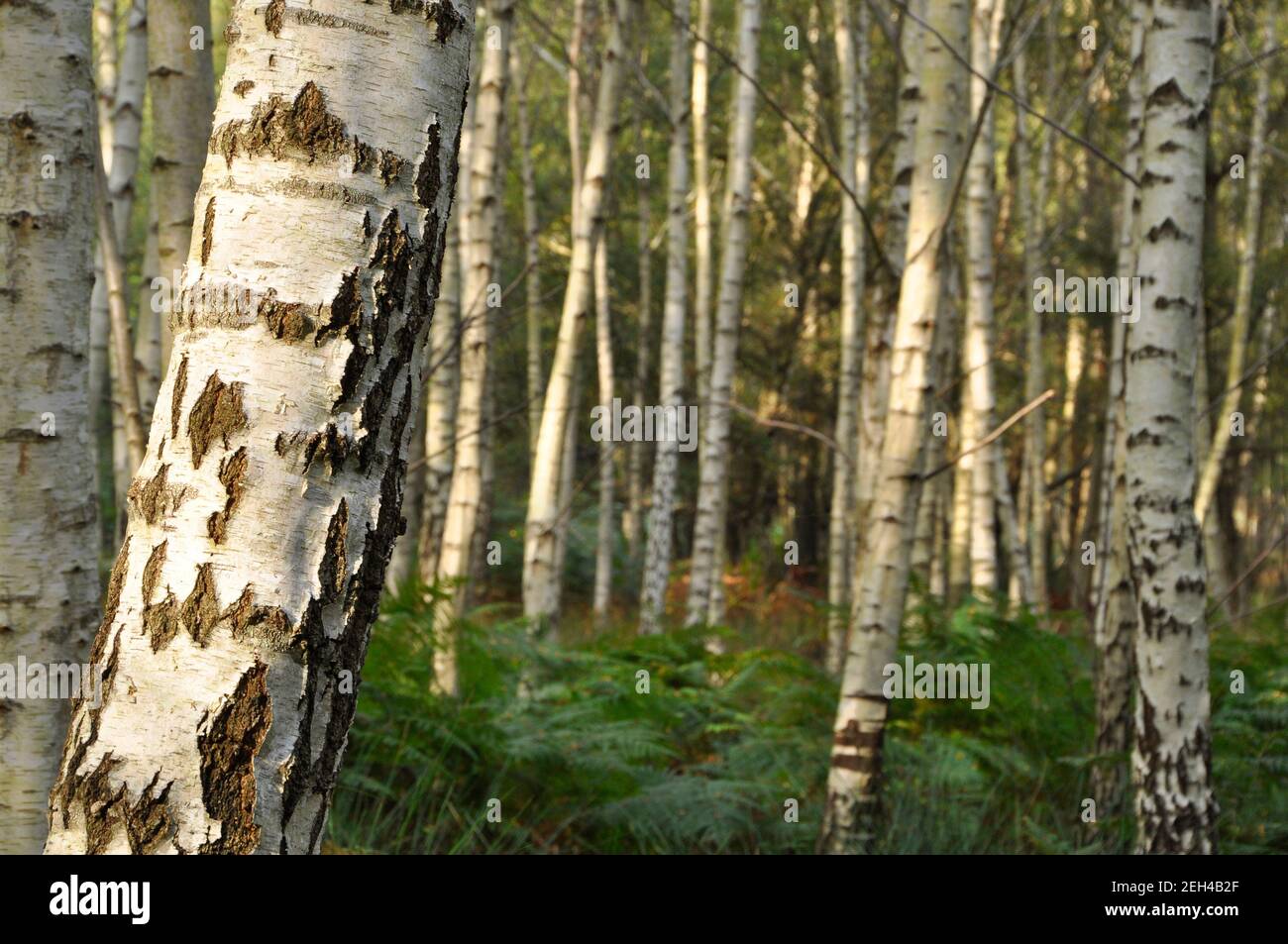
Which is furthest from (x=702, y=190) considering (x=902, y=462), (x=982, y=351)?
(x=902, y=462)

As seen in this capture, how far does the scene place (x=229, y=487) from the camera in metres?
1.37

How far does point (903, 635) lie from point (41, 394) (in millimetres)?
4517

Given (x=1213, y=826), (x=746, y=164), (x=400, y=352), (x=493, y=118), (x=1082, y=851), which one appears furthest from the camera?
(x=746, y=164)

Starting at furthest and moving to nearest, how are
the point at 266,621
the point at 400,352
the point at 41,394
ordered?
the point at 41,394, the point at 400,352, the point at 266,621

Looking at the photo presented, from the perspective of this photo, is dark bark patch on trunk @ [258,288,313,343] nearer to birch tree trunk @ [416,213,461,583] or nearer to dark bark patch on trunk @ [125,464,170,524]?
dark bark patch on trunk @ [125,464,170,524]

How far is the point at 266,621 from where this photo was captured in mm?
1351

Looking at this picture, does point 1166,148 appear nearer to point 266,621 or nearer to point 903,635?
point 903,635

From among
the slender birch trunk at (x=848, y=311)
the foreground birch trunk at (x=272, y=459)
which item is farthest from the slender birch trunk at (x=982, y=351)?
the foreground birch trunk at (x=272, y=459)

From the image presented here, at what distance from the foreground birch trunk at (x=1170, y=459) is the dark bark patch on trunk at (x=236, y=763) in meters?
3.07

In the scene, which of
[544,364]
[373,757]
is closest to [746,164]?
[373,757]

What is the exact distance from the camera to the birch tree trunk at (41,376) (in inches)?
98.5

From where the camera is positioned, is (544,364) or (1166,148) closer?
(1166,148)

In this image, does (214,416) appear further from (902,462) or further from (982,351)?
(982,351)

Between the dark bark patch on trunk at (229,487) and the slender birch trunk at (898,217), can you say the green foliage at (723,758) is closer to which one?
the slender birch trunk at (898,217)
